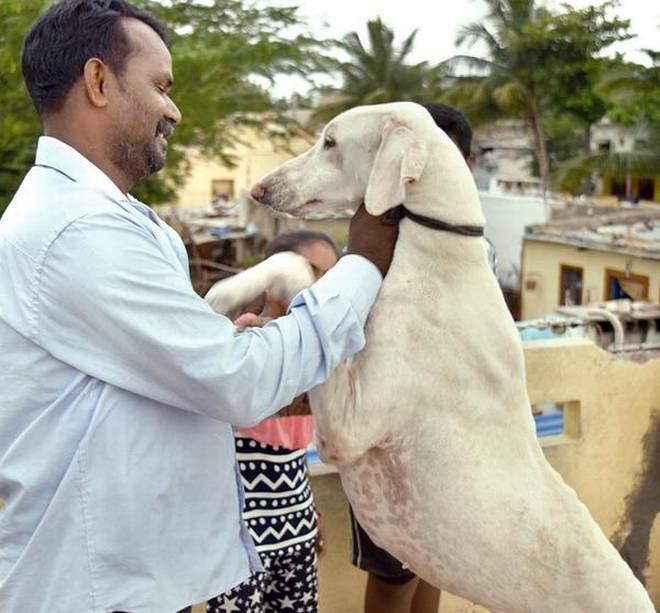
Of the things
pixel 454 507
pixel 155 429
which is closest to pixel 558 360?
pixel 454 507

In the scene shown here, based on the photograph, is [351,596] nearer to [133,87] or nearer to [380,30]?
[133,87]

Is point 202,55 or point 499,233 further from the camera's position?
point 499,233

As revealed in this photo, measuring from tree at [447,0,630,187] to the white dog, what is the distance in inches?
1070

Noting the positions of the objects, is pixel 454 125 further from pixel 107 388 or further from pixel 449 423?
pixel 107 388

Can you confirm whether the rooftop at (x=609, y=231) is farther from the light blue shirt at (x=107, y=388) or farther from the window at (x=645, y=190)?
the light blue shirt at (x=107, y=388)

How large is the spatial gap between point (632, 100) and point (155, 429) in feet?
85.2

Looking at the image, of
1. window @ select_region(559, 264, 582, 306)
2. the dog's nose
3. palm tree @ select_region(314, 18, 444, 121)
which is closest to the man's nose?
the dog's nose

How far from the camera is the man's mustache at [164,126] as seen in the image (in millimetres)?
1939

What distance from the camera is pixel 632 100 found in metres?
25.5

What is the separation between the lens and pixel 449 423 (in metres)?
2.26

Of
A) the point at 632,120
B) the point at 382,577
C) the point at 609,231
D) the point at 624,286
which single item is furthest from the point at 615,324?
the point at 632,120

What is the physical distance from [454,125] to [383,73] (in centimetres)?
2962

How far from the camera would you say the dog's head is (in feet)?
7.38

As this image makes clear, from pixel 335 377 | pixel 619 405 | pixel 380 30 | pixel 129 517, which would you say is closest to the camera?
pixel 129 517
